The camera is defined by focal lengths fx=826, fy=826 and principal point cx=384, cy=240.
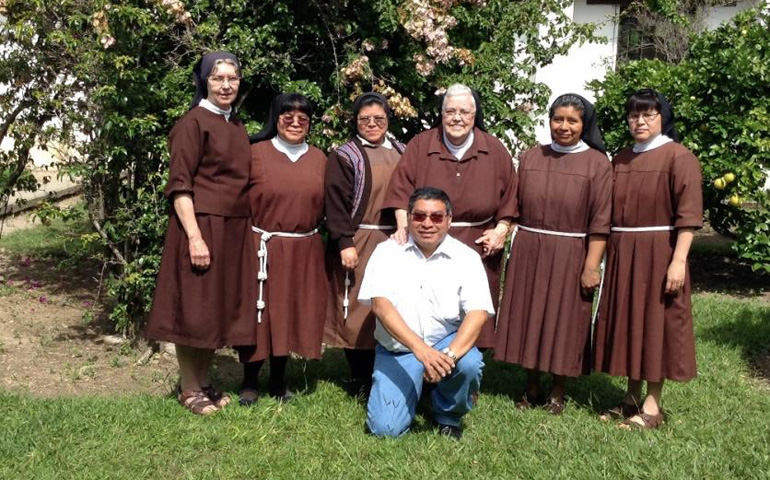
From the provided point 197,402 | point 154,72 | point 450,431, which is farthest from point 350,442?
point 154,72

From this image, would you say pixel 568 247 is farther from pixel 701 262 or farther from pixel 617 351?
pixel 701 262

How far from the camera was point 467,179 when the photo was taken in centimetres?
455

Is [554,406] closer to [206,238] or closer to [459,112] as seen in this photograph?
[459,112]

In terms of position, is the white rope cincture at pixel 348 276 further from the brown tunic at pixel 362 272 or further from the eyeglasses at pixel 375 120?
the eyeglasses at pixel 375 120

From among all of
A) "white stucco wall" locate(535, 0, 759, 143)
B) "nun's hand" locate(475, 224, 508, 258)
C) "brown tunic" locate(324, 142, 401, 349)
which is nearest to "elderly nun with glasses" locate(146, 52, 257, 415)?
"brown tunic" locate(324, 142, 401, 349)

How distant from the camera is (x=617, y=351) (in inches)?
175

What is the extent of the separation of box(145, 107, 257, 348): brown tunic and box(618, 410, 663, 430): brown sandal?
2.13 metres

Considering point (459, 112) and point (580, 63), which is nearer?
point (459, 112)

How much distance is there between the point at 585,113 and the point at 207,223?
2098 mm

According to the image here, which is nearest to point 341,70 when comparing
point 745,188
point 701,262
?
point 745,188

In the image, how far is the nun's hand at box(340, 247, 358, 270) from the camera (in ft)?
15.2

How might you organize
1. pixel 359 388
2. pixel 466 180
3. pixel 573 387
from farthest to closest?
pixel 573 387 → pixel 359 388 → pixel 466 180

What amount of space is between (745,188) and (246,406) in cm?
483

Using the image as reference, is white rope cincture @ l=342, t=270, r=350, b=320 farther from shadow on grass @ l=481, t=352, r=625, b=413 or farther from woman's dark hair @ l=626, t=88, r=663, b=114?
woman's dark hair @ l=626, t=88, r=663, b=114
